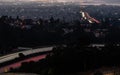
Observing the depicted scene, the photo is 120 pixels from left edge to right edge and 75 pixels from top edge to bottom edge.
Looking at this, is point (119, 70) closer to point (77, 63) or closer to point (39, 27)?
point (77, 63)

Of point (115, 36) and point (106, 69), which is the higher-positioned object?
point (106, 69)

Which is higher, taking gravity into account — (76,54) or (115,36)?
(76,54)

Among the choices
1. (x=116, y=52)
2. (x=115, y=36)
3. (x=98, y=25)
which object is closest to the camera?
(x=116, y=52)

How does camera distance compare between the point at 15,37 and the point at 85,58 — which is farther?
the point at 15,37

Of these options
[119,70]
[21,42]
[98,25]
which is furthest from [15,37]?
[98,25]

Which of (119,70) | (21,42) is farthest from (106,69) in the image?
(21,42)

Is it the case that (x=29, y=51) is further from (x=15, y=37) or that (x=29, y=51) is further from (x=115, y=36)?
(x=115, y=36)

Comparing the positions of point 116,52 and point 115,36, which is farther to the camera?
point 115,36

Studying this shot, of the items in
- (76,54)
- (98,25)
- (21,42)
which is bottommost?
(98,25)

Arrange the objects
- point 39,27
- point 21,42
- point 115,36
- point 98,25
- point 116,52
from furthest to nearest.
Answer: point 98,25, point 39,27, point 115,36, point 21,42, point 116,52
